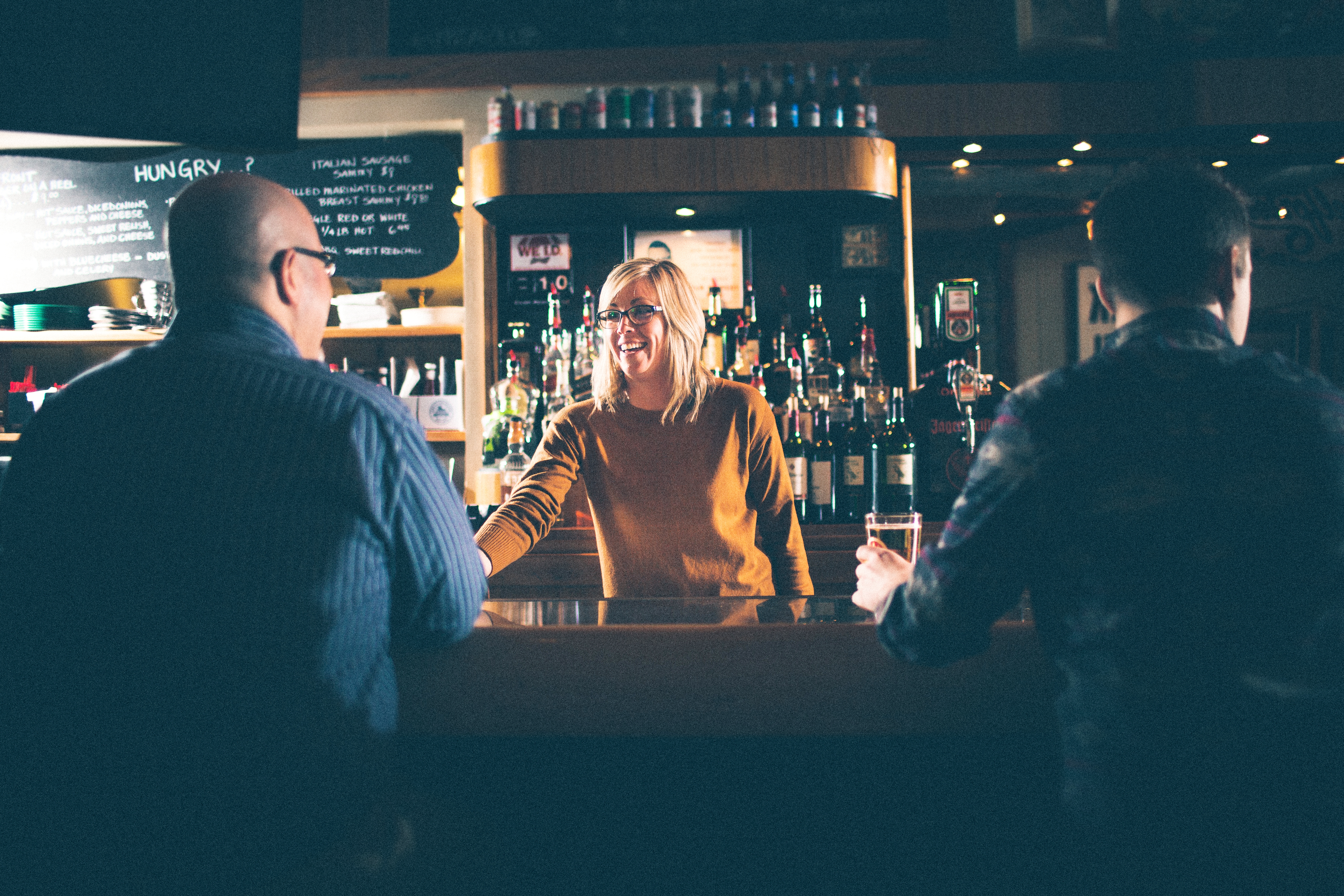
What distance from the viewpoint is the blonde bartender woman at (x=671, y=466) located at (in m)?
1.90

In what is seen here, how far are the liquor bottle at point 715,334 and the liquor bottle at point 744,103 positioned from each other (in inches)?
22.2

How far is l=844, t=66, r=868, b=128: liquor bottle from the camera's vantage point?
2.88m

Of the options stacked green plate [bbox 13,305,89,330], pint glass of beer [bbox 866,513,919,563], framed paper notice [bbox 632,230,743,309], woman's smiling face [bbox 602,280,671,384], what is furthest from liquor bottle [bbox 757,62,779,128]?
stacked green plate [bbox 13,305,89,330]

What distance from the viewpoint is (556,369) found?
9.91 ft

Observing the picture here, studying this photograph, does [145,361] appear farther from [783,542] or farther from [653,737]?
[783,542]

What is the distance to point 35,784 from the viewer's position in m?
0.88

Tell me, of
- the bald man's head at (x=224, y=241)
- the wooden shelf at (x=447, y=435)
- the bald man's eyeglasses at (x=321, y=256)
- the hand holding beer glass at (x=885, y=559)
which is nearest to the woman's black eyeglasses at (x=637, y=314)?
the hand holding beer glass at (x=885, y=559)

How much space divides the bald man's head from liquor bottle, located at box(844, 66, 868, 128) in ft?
7.40

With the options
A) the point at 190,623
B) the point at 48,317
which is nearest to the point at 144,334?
the point at 48,317

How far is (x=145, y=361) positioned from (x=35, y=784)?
436 mm

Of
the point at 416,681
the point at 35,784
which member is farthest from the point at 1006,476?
the point at 35,784

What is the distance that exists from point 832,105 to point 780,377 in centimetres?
91

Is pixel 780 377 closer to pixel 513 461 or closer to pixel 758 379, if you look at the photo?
pixel 758 379

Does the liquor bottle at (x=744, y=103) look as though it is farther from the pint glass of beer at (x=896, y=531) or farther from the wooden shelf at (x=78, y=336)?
the wooden shelf at (x=78, y=336)
